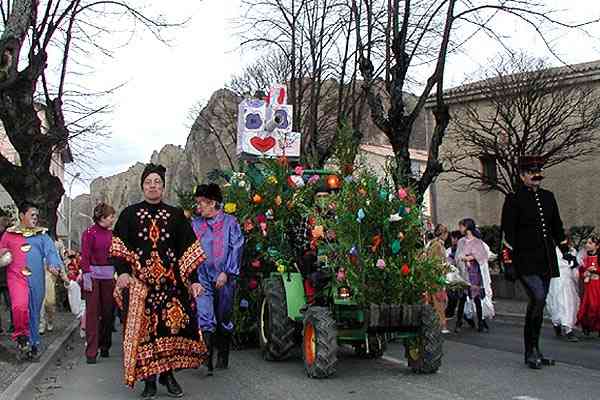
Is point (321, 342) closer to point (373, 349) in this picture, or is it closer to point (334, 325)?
point (334, 325)

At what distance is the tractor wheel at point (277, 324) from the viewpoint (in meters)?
9.41

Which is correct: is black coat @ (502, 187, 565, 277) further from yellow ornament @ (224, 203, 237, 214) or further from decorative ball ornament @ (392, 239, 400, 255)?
yellow ornament @ (224, 203, 237, 214)

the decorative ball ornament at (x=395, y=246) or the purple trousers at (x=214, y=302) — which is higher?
the decorative ball ornament at (x=395, y=246)

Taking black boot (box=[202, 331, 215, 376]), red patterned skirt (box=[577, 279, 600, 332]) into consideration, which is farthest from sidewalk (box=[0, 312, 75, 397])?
red patterned skirt (box=[577, 279, 600, 332])

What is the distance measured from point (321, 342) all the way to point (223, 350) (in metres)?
1.77

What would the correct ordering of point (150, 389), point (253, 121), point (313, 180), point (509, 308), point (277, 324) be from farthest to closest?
1. point (509, 308)
2. point (253, 121)
3. point (313, 180)
4. point (277, 324)
5. point (150, 389)

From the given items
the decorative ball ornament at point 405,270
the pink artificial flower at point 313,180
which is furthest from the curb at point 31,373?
the pink artificial flower at point 313,180

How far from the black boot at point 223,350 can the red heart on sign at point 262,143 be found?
22.1ft

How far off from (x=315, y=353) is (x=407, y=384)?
95 cm

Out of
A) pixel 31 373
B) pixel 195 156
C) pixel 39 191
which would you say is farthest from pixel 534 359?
pixel 195 156

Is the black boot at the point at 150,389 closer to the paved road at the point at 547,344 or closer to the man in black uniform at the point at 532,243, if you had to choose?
the man in black uniform at the point at 532,243

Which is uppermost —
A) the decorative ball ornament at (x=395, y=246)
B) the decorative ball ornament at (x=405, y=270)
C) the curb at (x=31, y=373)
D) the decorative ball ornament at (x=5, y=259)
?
the decorative ball ornament at (x=395, y=246)

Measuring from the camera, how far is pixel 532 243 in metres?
8.91

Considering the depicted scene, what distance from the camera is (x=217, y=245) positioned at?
30.5ft
